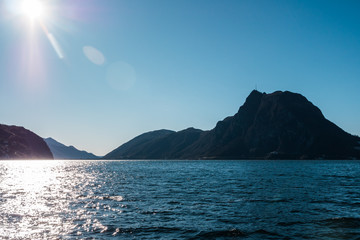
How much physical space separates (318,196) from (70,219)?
36302 millimetres

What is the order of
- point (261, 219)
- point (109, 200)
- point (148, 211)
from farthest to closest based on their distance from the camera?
1. point (109, 200)
2. point (148, 211)
3. point (261, 219)

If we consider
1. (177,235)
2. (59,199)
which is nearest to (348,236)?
(177,235)

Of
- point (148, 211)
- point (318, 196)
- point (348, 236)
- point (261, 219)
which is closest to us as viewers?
point (348, 236)

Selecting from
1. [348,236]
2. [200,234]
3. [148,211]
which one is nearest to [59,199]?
[148,211]

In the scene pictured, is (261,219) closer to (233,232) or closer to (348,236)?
(233,232)

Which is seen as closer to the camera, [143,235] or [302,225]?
[143,235]

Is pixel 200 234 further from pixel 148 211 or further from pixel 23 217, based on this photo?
pixel 23 217

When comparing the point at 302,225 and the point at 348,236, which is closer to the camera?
the point at 348,236

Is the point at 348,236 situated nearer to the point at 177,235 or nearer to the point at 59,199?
the point at 177,235

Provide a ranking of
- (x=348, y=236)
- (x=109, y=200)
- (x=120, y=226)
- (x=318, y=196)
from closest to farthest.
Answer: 1. (x=348, y=236)
2. (x=120, y=226)
3. (x=109, y=200)
4. (x=318, y=196)

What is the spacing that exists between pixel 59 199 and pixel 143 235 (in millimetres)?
23851

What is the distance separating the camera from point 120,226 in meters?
24.9

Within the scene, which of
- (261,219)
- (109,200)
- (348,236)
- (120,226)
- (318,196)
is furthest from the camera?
(318,196)

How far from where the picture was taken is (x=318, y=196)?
4334 cm
